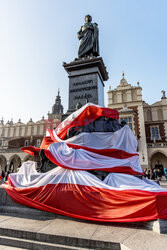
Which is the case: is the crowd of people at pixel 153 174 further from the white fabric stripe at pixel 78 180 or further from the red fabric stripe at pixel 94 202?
the red fabric stripe at pixel 94 202

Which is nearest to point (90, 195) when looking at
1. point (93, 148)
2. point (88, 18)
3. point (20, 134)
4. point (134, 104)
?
point (93, 148)

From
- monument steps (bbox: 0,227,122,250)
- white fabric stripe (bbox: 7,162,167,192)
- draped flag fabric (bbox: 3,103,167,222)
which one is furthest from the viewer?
white fabric stripe (bbox: 7,162,167,192)

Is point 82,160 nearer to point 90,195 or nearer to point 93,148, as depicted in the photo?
point 93,148

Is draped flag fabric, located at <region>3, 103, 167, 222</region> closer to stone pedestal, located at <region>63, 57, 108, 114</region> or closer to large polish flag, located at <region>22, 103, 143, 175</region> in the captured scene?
large polish flag, located at <region>22, 103, 143, 175</region>

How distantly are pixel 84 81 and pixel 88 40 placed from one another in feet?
7.59

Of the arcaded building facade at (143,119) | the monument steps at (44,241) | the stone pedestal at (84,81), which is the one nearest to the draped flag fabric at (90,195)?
the monument steps at (44,241)

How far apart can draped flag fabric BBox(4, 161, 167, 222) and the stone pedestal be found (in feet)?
10.4

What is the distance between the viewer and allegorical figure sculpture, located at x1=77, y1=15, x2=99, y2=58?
7.65 m

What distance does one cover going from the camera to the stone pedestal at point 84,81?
6.46 m

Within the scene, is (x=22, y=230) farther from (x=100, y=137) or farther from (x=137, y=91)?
(x=137, y=91)

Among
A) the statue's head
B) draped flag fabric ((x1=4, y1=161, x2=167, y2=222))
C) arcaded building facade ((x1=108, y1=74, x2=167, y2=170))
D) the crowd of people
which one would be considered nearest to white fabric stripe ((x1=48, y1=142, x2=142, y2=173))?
draped flag fabric ((x1=4, y1=161, x2=167, y2=222))

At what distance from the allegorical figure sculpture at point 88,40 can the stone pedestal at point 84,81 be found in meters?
0.83

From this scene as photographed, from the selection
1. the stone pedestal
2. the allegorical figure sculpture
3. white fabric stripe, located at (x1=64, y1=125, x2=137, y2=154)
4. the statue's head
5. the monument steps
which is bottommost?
the monument steps

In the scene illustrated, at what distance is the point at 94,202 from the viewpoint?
9.97 feet
